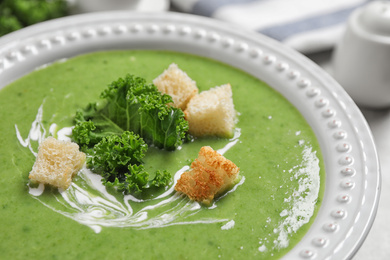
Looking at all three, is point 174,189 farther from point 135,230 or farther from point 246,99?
point 246,99

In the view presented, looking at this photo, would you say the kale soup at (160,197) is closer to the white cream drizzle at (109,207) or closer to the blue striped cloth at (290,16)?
the white cream drizzle at (109,207)

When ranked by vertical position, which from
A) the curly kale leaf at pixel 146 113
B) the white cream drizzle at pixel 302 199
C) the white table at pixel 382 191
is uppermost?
the curly kale leaf at pixel 146 113

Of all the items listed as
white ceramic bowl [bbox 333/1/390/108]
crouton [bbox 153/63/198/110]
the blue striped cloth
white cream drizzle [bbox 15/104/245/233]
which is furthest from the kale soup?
the blue striped cloth

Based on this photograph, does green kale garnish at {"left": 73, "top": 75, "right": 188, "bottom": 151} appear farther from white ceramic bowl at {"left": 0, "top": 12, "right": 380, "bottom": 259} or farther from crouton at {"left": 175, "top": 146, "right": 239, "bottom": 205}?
white ceramic bowl at {"left": 0, "top": 12, "right": 380, "bottom": 259}

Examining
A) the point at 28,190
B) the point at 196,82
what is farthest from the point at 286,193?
the point at 28,190

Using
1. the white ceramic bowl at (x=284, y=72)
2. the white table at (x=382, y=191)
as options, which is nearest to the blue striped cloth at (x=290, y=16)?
the white table at (x=382, y=191)
